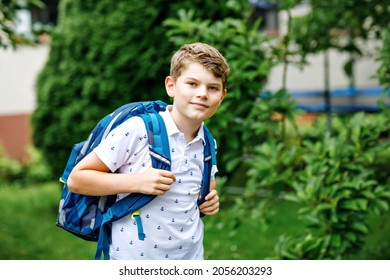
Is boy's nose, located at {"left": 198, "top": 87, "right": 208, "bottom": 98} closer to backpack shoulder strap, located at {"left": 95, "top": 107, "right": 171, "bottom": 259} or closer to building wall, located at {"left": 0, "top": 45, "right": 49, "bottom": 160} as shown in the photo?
backpack shoulder strap, located at {"left": 95, "top": 107, "right": 171, "bottom": 259}

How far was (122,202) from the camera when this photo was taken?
6.57 feet

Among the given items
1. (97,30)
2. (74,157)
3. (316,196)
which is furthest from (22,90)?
(74,157)

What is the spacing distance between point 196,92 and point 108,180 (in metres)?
0.39

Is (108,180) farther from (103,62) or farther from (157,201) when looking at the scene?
(103,62)

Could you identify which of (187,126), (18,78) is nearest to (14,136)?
(18,78)

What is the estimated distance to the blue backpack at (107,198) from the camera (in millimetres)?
1978

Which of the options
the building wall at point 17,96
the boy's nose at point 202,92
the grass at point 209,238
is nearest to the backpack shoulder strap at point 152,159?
the boy's nose at point 202,92

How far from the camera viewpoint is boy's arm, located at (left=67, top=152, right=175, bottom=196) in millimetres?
1903

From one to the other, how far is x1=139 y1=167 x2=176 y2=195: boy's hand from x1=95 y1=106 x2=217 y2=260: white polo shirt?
0.08 m

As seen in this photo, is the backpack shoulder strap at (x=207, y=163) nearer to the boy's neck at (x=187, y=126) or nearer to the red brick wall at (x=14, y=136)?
the boy's neck at (x=187, y=126)

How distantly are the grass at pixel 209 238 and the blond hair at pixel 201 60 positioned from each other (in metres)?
2.16

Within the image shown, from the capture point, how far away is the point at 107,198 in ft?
6.82

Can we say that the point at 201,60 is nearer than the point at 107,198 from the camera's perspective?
Yes

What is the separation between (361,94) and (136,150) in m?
7.21
